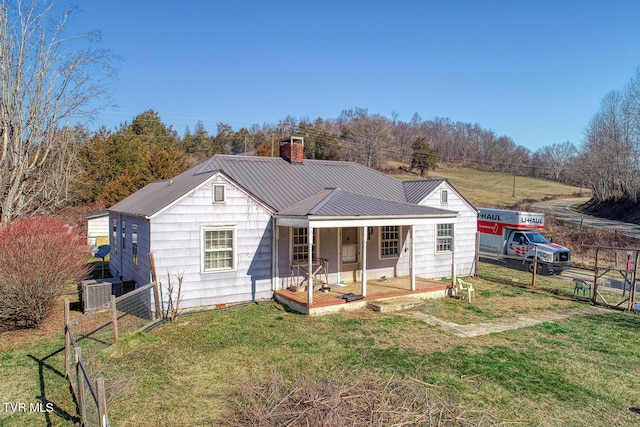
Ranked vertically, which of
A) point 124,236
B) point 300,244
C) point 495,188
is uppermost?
point 495,188

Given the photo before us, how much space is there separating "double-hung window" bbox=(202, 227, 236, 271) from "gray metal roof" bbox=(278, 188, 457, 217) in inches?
70.1

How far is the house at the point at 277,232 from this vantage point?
11.5m

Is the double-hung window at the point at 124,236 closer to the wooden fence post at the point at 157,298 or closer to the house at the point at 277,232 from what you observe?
the house at the point at 277,232

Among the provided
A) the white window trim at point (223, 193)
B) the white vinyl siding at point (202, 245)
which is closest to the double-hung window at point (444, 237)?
the white vinyl siding at point (202, 245)

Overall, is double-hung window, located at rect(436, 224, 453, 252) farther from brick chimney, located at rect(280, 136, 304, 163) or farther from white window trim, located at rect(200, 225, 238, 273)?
white window trim, located at rect(200, 225, 238, 273)

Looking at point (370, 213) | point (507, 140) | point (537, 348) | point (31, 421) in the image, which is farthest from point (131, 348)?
point (507, 140)

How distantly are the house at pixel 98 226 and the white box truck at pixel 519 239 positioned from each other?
23474 mm

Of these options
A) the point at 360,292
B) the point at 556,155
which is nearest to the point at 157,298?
the point at 360,292

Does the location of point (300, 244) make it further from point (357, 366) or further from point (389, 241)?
point (357, 366)

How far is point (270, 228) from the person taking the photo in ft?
42.1

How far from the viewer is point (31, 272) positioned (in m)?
9.68

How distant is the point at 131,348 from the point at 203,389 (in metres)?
2.80

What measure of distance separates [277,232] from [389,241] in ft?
15.8

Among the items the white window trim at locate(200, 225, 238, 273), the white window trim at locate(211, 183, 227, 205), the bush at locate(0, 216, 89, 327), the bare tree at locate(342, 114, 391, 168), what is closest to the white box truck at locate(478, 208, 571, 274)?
the white window trim at locate(200, 225, 238, 273)
